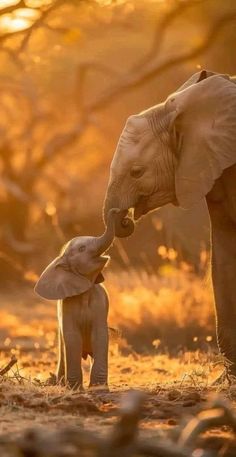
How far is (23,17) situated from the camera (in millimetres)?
15281

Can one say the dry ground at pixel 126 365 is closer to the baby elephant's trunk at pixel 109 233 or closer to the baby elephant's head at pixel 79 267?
the baby elephant's head at pixel 79 267

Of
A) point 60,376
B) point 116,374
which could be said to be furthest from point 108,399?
point 116,374

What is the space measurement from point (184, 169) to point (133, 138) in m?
0.32

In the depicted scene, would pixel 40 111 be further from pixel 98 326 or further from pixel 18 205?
pixel 98 326

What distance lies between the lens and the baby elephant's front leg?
6621 mm

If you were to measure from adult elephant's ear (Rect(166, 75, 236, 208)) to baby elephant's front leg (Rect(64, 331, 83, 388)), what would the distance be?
88 centimetres

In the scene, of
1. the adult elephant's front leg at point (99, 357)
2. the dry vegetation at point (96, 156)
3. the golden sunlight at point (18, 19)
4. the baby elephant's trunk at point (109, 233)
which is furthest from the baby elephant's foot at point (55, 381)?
the golden sunlight at point (18, 19)

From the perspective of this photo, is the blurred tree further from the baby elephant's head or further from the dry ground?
the baby elephant's head

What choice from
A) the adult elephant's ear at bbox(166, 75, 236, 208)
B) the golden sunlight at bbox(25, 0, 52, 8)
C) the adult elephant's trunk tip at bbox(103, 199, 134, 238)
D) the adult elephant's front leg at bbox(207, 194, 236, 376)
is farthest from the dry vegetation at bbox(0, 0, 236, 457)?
the adult elephant's ear at bbox(166, 75, 236, 208)

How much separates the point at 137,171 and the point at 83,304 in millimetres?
738

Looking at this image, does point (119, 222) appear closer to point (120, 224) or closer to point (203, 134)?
point (120, 224)

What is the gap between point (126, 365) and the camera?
9.80m

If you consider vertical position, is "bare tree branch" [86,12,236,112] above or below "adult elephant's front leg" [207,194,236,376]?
above

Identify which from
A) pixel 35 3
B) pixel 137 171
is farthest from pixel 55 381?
pixel 35 3
